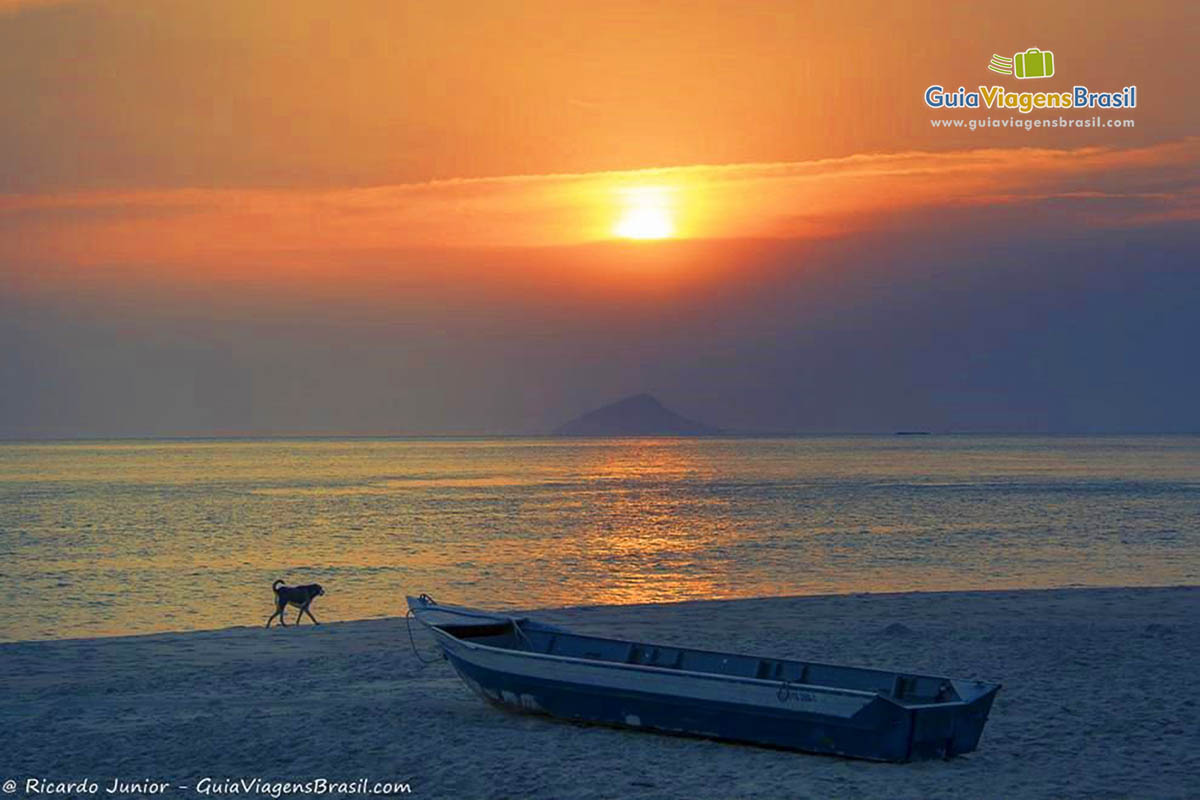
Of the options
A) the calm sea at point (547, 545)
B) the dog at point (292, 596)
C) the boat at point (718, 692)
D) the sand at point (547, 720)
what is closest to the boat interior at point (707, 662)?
the boat at point (718, 692)

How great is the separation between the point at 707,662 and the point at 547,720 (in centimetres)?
208

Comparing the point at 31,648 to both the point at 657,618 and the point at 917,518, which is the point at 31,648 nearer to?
the point at 657,618

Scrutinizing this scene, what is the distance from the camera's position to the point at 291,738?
567 inches

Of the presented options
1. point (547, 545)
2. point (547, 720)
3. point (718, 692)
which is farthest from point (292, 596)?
point (547, 545)

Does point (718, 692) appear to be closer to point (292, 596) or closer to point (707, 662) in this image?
point (707, 662)

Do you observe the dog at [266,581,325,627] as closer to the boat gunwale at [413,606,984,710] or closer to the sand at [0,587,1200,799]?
the sand at [0,587,1200,799]

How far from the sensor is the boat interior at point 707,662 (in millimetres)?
13547

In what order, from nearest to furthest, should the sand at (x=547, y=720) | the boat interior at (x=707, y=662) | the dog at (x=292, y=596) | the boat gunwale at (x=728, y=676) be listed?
the sand at (x=547, y=720), the boat gunwale at (x=728, y=676), the boat interior at (x=707, y=662), the dog at (x=292, y=596)

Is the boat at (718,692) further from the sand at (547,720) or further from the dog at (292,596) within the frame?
the dog at (292,596)

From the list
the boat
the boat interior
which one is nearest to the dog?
the boat

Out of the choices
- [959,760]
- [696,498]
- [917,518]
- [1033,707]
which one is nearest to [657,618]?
[1033,707]

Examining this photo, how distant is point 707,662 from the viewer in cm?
1502

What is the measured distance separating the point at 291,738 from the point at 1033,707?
30.2ft

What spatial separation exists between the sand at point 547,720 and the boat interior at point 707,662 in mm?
847
